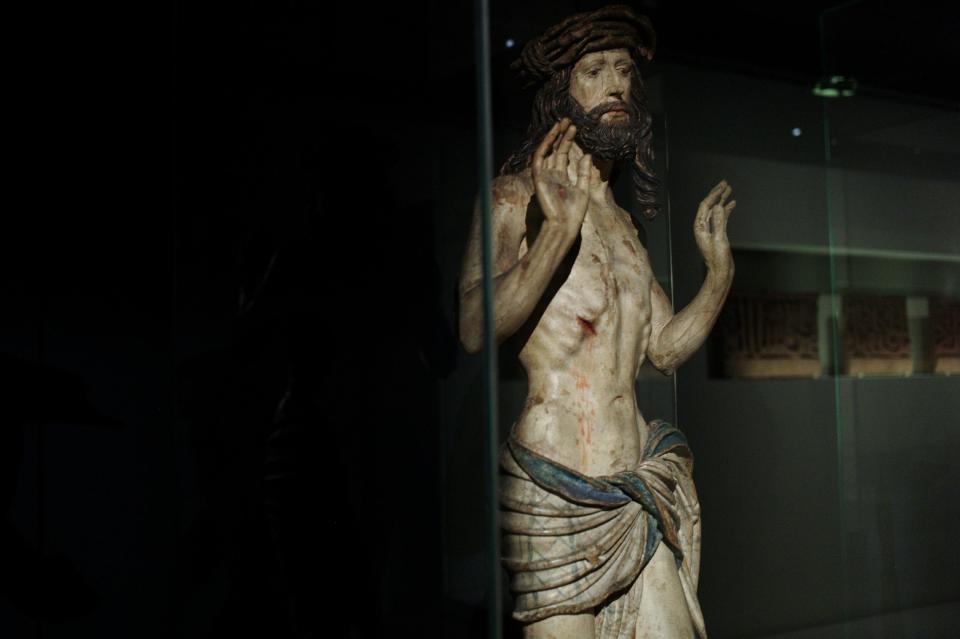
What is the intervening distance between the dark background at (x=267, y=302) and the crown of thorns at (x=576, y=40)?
680mm

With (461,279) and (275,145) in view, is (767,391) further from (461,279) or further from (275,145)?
(275,145)

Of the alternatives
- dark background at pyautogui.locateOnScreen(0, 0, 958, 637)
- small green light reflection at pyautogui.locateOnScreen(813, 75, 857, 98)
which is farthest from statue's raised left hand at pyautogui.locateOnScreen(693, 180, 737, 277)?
dark background at pyautogui.locateOnScreen(0, 0, 958, 637)

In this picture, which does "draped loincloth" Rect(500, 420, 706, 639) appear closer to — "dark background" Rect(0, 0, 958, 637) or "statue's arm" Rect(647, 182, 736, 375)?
"statue's arm" Rect(647, 182, 736, 375)

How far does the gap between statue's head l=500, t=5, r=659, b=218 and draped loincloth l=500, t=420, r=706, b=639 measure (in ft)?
2.09

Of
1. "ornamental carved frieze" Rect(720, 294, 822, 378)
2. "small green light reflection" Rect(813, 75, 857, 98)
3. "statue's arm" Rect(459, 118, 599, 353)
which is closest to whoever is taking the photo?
"statue's arm" Rect(459, 118, 599, 353)

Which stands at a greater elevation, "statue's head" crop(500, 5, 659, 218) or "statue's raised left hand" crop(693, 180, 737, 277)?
"statue's head" crop(500, 5, 659, 218)

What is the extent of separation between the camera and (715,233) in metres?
2.49

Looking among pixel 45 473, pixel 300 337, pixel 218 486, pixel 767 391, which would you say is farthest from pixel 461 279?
pixel 767 391

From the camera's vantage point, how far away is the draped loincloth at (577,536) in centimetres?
212

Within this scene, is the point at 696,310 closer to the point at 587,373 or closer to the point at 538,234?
the point at 587,373

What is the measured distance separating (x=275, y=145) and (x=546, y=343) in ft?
2.57

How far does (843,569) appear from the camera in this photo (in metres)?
3.13

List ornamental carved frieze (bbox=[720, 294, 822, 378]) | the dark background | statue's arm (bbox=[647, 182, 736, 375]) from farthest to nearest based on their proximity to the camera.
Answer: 1. ornamental carved frieze (bbox=[720, 294, 822, 378])
2. statue's arm (bbox=[647, 182, 736, 375])
3. the dark background

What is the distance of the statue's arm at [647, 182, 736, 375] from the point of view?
7.91 feet
